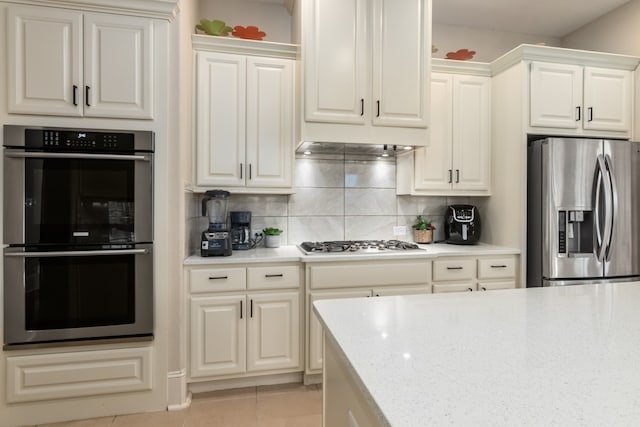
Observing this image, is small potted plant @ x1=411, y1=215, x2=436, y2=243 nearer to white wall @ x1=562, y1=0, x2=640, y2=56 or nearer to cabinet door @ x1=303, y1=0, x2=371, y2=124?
cabinet door @ x1=303, y1=0, x2=371, y2=124

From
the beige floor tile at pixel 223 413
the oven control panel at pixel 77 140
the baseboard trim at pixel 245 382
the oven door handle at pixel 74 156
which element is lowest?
the beige floor tile at pixel 223 413

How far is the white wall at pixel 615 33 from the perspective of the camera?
9.70 feet

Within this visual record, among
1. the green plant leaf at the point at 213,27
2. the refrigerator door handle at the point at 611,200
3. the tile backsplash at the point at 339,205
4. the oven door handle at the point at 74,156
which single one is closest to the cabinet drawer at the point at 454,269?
the tile backsplash at the point at 339,205

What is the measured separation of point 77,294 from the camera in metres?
2.00

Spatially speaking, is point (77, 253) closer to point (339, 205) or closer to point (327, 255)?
point (327, 255)

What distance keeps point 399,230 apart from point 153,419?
7.49ft

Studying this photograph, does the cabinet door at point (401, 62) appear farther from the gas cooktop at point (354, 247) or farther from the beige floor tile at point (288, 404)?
the beige floor tile at point (288, 404)

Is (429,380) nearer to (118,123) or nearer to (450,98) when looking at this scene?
(118,123)

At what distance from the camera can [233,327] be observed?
2303 millimetres

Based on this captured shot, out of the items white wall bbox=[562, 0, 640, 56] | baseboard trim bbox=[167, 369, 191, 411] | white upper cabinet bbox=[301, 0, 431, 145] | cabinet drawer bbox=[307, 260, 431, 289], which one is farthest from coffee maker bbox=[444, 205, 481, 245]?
baseboard trim bbox=[167, 369, 191, 411]

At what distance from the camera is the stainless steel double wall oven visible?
6.29 ft

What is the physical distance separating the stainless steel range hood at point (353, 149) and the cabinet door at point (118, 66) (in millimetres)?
1063

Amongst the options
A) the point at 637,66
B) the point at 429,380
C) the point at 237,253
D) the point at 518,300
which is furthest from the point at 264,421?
the point at 637,66

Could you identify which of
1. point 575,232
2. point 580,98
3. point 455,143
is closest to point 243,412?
point 455,143
